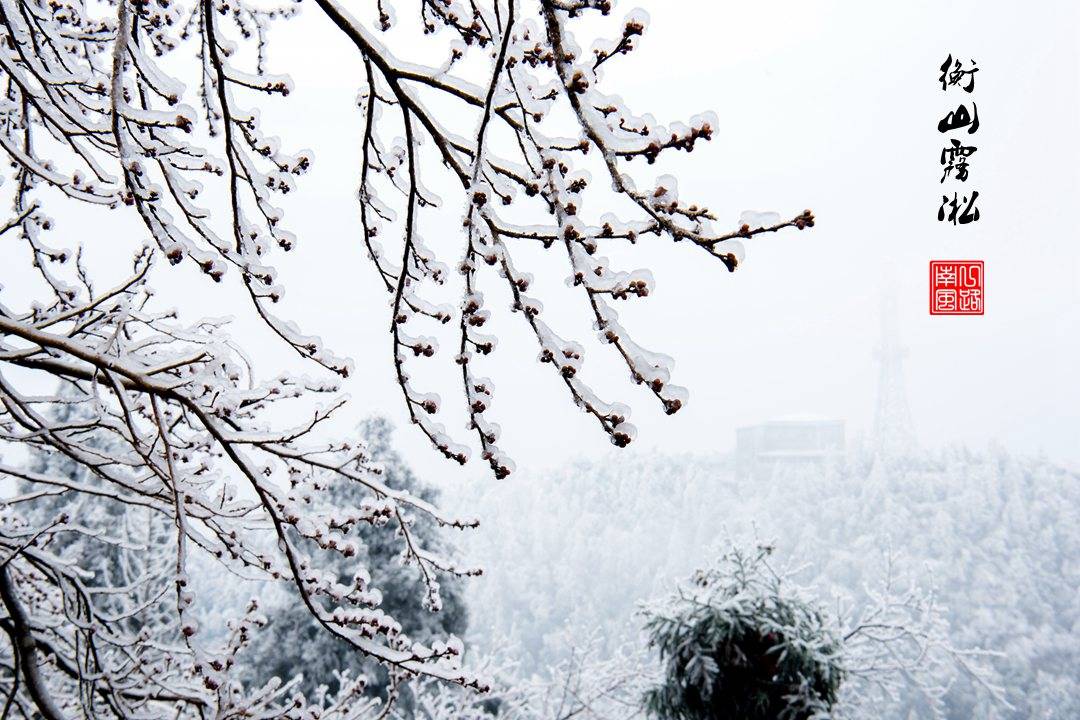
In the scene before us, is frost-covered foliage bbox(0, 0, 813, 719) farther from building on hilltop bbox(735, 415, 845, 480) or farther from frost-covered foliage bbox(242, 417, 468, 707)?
building on hilltop bbox(735, 415, 845, 480)

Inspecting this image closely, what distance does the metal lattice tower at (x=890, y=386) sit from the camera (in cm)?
4378

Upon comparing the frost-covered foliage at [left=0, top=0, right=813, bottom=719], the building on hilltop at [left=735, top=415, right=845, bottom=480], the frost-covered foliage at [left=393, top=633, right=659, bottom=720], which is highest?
the building on hilltop at [left=735, top=415, right=845, bottom=480]

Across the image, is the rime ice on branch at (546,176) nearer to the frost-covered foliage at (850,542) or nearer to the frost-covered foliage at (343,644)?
the frost-covered foliage at (343,644)

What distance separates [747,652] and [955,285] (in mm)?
6815

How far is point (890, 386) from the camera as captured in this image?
45.0 meters

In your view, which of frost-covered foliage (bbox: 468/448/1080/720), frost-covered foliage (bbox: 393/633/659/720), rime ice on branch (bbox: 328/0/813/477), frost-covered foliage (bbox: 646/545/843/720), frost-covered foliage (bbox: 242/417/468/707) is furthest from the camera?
frost-covered foliage (bbox: 468/448/1080/720)

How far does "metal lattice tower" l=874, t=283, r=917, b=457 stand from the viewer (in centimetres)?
4378

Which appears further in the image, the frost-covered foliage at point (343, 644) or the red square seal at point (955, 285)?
the frost-covered foliage at point (343, 644)

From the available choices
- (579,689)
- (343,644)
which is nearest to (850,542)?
(343,644)

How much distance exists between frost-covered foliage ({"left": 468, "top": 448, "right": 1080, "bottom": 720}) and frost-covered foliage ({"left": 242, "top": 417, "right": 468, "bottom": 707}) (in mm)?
14015

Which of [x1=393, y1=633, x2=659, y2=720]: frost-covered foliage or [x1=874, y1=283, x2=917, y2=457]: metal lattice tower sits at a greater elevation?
[x1=874, y1=283, x2=917, y2=457]: metal lattice tower

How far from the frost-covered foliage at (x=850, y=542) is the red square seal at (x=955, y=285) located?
1624 cm

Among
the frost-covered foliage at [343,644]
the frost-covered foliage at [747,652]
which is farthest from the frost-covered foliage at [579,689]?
the frost-covered foliage at [343,644]

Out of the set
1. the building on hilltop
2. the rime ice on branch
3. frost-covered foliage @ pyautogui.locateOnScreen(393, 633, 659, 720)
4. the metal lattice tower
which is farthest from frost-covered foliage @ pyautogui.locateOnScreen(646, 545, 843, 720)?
the metal lattice tower
